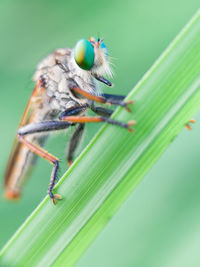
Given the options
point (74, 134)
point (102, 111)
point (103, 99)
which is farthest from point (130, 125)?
point (74, 134)

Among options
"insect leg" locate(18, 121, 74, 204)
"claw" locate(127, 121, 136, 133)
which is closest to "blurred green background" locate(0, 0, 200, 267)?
"insect leg" locate(18, 121, 74, 204)

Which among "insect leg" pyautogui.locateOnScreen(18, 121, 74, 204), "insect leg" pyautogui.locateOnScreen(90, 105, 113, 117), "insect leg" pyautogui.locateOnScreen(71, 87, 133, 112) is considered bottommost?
"insect leg" pyautogui.locateOnScreen(18, 121, 74, 204)

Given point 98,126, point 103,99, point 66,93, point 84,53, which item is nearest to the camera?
point 103,99

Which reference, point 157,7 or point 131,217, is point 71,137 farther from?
point 157,7

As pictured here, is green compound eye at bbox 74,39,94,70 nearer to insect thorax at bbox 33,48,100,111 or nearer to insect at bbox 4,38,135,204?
insect at bbox 4,38,135,204

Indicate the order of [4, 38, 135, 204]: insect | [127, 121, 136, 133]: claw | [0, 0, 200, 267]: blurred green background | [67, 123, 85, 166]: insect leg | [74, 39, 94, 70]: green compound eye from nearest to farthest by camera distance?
[127, 121, 136, 133]: claw, [0, 0, 200, 267]: blurred green background, [74, 39, 94, 70]: green compound eye, [4, 38, 135, 204]: insect, [67, 123, 85, 166]: insect leg

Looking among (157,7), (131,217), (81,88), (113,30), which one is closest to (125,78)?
(113,30)

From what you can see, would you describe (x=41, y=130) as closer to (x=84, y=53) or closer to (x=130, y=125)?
(x=84, y=53)
